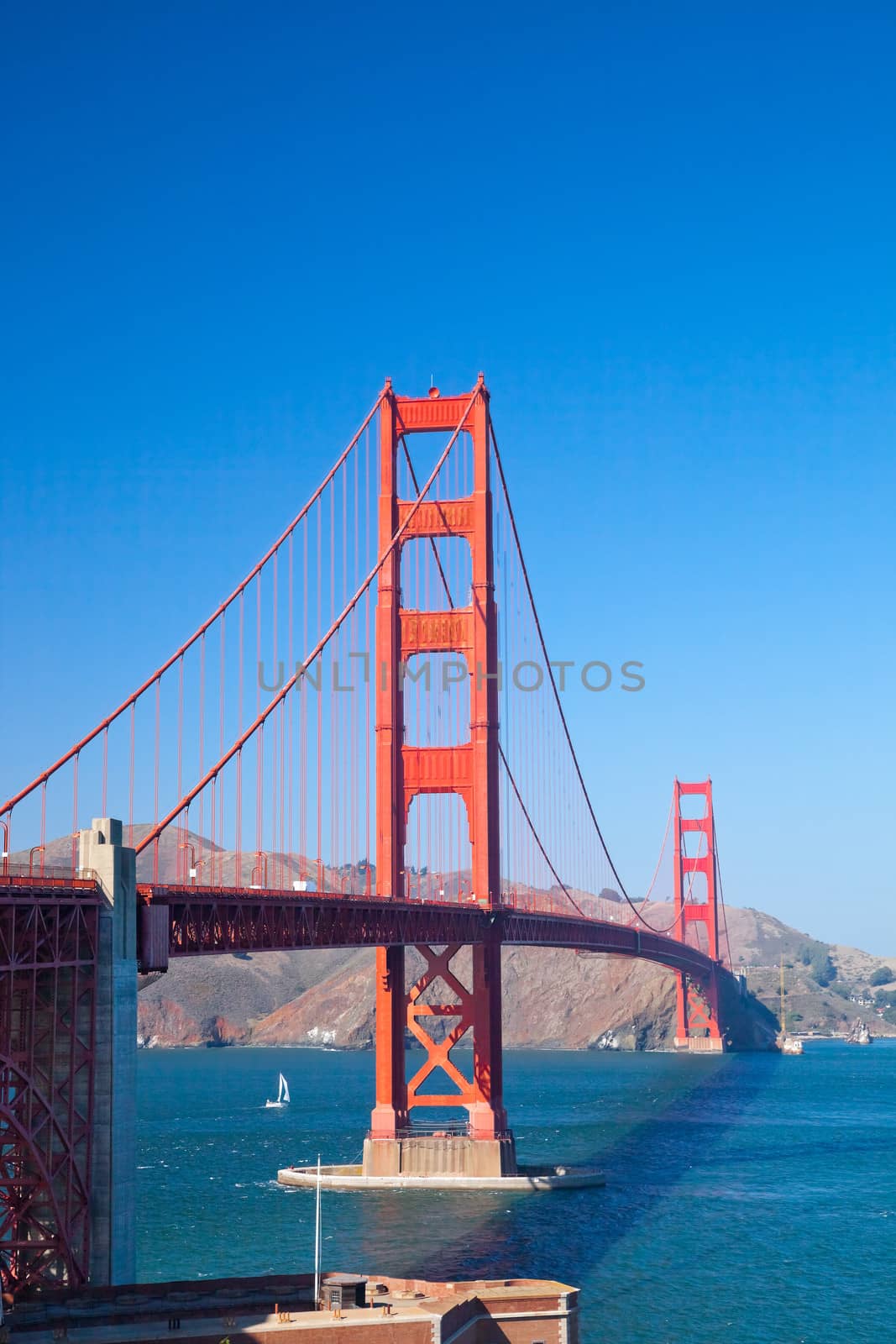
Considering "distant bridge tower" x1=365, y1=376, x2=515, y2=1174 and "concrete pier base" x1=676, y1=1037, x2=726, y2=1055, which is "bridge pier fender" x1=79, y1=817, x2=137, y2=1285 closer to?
"distant bridge tower" x1=365, y1=376, x2=515, y2=1174

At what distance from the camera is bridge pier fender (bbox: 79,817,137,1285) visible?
3269cm

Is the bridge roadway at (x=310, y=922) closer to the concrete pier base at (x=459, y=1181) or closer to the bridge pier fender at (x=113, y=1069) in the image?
the bridge pier fender at (x=113, y=1069)

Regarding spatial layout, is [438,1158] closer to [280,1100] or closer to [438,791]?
[438,791]

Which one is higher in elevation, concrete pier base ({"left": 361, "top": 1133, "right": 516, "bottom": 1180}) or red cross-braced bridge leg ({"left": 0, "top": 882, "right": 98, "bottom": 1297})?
red cross-braced bridge leg ({"left": 0, "top": 882, "right": 98, "bottom": 1297})

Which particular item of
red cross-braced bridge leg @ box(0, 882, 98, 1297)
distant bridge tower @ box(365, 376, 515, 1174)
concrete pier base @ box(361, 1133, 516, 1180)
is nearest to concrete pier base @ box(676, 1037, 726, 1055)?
distant bridge tower @ box(365, 376, 515, 1174)

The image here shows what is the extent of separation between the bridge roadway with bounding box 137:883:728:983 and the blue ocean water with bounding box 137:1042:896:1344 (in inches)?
341

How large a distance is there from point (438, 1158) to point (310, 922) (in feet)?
56.2

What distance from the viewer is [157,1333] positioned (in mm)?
28906

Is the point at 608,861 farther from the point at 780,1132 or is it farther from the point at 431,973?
the point at 431,973

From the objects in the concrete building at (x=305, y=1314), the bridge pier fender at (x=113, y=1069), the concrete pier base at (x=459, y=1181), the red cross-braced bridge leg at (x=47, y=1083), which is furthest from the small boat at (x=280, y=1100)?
the red cross-braced bridge leg at (x=47, y=1083)

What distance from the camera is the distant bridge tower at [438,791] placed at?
2475 inches

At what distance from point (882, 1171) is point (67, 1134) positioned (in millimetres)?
47358

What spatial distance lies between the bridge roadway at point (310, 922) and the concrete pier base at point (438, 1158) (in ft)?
23.4

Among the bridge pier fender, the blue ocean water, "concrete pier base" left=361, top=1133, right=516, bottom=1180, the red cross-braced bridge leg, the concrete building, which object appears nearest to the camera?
the concrete building
